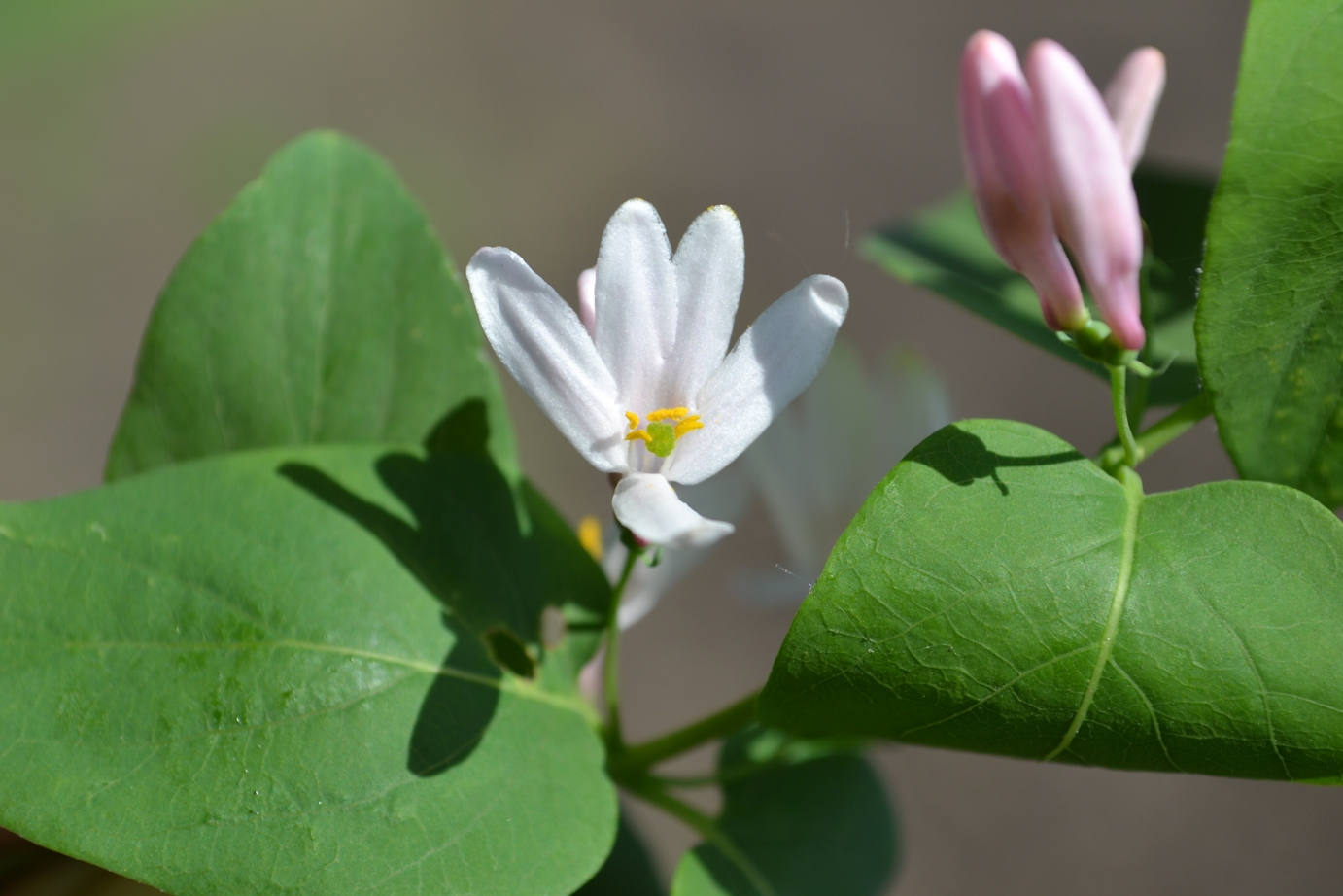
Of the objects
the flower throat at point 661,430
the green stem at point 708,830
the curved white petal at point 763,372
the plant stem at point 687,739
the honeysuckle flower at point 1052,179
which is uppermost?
the honeysuckle flower at point 1052,179

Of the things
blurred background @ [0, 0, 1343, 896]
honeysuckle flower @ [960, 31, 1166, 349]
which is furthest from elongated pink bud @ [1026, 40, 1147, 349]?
blurred background @ [0, 0, 1343, 896]

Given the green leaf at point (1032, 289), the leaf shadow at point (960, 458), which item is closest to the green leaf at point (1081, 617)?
the leaf shadow at point (960, 458)

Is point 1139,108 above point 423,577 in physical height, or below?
above

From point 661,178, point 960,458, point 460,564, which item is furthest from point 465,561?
point 661,178

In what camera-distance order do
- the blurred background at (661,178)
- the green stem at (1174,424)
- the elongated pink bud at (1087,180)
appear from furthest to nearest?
the blurred background at (661,178) → the green stem at (1174,424) → the elongated pink bud at (1087,180)

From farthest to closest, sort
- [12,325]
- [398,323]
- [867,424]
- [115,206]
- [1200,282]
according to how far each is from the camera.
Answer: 1. [115,206]
2. [12,325]
3. [867,424]
4. [398,323]
5. [1200,282]

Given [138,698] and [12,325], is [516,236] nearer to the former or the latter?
[12,325]

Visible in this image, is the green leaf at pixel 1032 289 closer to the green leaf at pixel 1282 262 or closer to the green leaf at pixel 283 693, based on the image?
the green leaf at pixel 1282 262

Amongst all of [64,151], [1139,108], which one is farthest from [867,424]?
[64,151]
